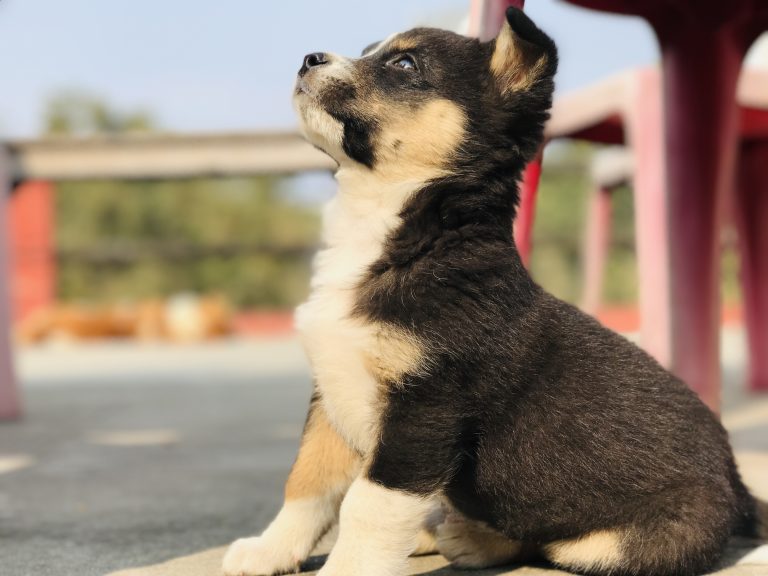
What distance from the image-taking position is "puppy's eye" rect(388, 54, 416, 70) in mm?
2283

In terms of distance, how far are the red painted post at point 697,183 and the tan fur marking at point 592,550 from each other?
1578mm

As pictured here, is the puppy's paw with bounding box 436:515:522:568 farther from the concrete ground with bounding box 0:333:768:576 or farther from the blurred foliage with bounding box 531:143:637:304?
the blurred foliage with bounding box 531:143:637:304

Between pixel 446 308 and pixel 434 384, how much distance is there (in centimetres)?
17

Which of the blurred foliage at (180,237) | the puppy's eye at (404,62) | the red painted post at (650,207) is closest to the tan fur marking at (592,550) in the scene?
the puppy's eye at (404,62)

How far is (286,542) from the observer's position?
7.24ft

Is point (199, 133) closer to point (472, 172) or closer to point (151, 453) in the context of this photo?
point (151, 453)

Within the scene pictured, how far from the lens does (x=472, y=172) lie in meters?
2.19

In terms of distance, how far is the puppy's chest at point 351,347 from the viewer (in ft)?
6.52

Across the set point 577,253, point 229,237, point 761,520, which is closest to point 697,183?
point 761,520

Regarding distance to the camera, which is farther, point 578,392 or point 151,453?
point 151,453

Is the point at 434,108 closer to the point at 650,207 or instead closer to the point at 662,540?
the point at 662,540

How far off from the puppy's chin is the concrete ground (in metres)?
1.03

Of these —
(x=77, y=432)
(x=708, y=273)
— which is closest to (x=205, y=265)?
(x=77, y=432)

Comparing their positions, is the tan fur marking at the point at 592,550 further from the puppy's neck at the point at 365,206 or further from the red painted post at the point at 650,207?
the red painted post at the point at 650,207
